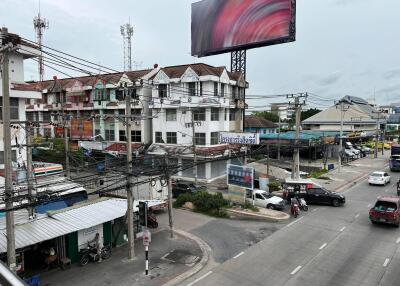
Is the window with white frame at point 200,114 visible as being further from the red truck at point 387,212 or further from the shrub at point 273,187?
the red truck at point 387,212

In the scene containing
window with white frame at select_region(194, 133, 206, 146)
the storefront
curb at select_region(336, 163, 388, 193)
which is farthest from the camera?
window with white frame at select_region(194, 133, 206, 146)

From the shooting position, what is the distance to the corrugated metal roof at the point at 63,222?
14766 mm

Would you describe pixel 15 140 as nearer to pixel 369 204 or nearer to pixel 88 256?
pixel 88 256

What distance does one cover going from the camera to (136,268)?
54.6 feet

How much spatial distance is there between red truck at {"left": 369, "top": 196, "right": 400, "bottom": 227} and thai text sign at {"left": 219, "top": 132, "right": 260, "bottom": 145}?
56.2 feet

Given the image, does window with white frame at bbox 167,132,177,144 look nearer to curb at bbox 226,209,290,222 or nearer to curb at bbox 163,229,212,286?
curb at bbox 226,209,290,222

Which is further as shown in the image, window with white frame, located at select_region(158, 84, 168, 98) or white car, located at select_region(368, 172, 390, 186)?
window with white frame, located at select_region(158, 84, 168, 98)

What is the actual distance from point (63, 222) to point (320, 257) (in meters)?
13.0

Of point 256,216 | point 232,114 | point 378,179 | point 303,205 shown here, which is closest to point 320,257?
point 256,216

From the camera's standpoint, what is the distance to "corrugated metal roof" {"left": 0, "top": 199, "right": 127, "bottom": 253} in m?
14.8

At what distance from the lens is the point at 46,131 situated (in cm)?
5866

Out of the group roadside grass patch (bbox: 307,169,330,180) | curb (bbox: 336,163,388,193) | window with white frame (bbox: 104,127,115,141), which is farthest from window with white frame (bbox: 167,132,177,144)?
curb (bbox: 336,163,388,193)

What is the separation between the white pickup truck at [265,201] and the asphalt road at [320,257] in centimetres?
282

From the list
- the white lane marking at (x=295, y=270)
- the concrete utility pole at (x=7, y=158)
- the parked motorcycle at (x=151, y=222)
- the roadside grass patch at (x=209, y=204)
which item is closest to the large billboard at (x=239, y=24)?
the roadside grass patch at (x=209, y=204)
